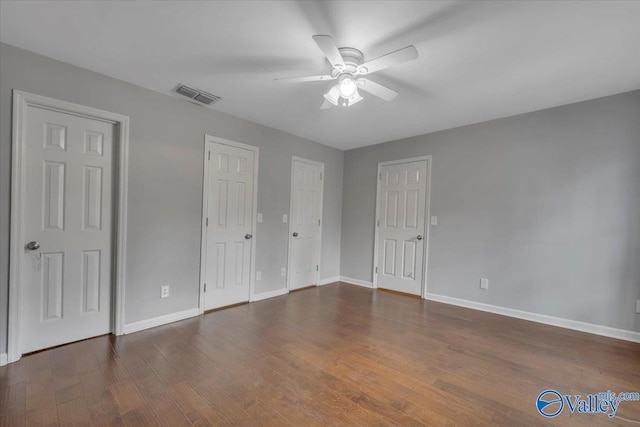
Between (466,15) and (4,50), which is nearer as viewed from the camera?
(466,15)

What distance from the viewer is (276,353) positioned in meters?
2.34

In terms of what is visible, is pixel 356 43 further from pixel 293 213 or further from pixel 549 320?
pixel 549 320

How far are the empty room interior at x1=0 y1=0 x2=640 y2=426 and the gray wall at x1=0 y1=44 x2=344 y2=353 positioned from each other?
18 millimetres

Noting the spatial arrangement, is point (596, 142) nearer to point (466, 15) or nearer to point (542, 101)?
point (542, 101)

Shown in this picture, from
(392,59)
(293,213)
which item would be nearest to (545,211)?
(392,59)

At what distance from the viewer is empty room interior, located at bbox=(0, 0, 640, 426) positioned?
5.69 ft

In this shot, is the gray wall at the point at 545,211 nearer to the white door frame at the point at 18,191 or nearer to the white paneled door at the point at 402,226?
the white paneled door at the point at 402,226

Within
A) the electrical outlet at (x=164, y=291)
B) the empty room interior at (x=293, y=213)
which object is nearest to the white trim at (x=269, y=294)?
the empty room interior at (x=293, y=213)

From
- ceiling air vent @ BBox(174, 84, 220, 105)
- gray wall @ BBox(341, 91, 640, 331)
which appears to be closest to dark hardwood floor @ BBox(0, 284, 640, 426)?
gray wall @ BBox(341, 91, 640, 331)

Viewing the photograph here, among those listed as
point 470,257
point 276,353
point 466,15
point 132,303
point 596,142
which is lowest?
point 276,353

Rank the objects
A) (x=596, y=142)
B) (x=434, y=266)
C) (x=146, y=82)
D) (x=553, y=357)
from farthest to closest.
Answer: (x=434, y=266) < (x=596, y=142) < (x=146, y=82) < (x=553, y=357)

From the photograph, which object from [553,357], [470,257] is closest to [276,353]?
[553,357]

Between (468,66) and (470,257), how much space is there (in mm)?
2397

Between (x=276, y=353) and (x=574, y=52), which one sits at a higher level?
(x=574, y=52)
